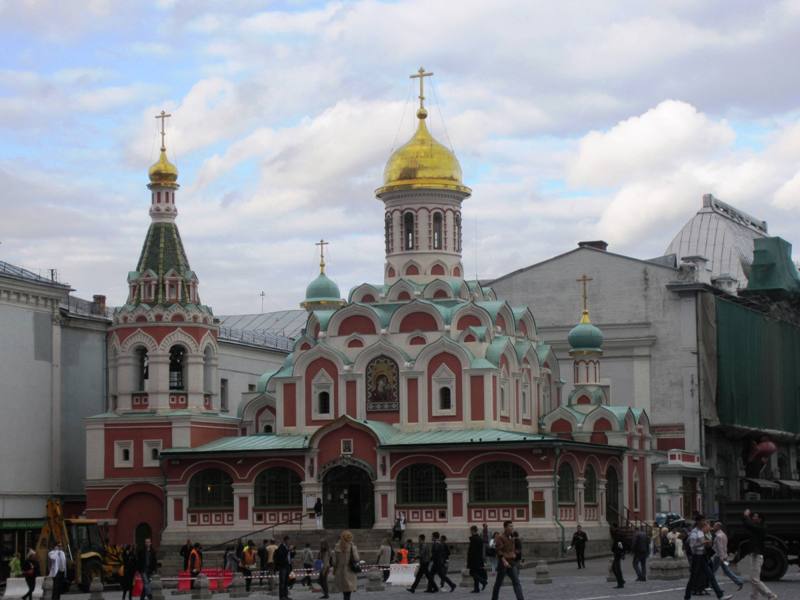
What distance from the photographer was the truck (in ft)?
105

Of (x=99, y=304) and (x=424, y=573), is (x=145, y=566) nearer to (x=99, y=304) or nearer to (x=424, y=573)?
(x=424, y=573)

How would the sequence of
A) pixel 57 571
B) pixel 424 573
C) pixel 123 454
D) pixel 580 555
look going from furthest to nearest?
pixel 123 454
pixel 580 555
pixel 57 571
pixel 424 573

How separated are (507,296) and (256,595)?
39.0m

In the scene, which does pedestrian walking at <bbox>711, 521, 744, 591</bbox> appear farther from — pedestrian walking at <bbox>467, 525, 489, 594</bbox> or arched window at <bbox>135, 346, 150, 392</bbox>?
arched window at <bbox>135, 346, 150, 392</bbox>

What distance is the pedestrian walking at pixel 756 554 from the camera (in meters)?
25.5

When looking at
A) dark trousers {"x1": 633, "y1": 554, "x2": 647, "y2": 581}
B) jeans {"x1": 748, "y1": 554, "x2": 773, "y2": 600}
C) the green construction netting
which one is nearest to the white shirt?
dark trousers {"x1": 633, "y1": 554, "x2": 647, "y2": 581}

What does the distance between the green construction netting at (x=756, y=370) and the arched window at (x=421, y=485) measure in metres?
22.7

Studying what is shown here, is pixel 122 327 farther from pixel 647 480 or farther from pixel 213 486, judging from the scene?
pixel 647 480

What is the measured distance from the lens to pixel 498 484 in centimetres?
4947

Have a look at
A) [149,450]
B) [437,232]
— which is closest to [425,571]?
[149,450]

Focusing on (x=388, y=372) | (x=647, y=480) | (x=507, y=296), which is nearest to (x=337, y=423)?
(x=388, y=372)

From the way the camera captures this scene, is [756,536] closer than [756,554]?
No

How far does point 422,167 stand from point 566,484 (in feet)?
41.6

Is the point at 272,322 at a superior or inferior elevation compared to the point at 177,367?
superior
